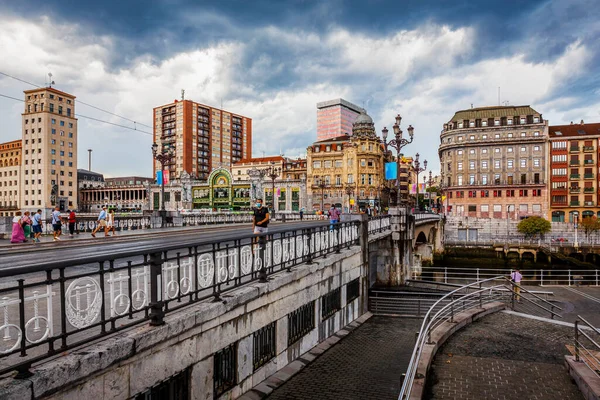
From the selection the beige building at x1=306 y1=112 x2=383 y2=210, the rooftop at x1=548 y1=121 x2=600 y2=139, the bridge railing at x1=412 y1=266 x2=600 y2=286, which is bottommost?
the bridge railing at x1=412 y1=266 x2=600 y2=286

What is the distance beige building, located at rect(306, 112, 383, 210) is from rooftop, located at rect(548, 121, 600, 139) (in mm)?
30443

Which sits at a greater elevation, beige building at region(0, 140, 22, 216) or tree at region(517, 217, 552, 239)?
beige building at region(0, 140, 22, 216)

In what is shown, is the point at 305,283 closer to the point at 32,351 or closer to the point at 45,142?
the point at 32,351

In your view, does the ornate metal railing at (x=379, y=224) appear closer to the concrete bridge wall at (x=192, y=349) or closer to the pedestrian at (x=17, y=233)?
the concrete bridge wall at (x=192, y=349)

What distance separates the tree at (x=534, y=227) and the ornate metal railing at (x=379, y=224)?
38.2 m

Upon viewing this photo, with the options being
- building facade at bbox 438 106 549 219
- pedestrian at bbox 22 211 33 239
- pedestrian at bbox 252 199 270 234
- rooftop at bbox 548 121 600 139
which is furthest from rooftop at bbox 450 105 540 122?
pedestrian at bbox 22 211 33 239

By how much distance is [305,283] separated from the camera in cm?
1055

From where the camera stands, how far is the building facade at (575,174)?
62969 mm

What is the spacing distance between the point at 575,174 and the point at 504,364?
2709 inches

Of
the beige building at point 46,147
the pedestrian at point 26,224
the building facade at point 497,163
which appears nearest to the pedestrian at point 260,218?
the pedestrian at point 26,224

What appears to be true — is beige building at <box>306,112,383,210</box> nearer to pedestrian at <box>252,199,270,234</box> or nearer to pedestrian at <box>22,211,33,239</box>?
pedestrian at <box>22,211,33,239</box>

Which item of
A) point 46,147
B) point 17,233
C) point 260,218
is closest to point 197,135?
point 46,147

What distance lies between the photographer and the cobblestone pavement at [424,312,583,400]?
8.33 meters

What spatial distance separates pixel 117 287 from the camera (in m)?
7.54
